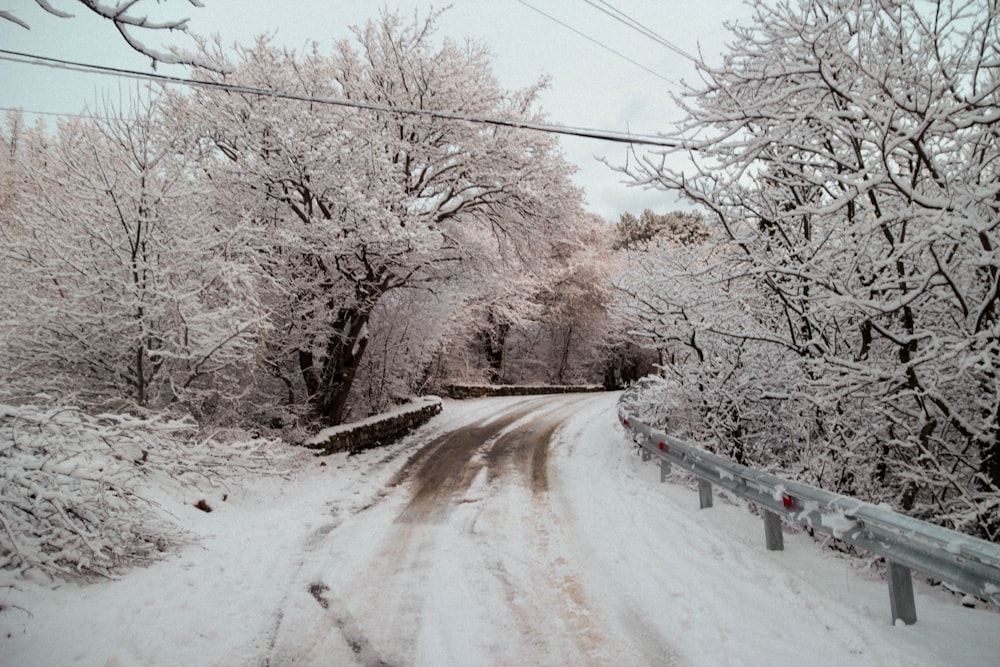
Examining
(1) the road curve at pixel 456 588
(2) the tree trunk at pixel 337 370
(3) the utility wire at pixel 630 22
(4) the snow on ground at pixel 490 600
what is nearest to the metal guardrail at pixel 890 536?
(4) the snow on ground at pixel 490 600

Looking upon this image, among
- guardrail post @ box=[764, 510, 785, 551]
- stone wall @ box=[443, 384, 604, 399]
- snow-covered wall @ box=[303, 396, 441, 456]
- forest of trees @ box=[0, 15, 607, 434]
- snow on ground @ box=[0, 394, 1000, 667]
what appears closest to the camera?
snow on ground @ box=[0, 394, 1000, 667]

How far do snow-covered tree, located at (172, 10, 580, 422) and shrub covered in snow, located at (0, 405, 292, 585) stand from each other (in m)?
5.10

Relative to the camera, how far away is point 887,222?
392cm

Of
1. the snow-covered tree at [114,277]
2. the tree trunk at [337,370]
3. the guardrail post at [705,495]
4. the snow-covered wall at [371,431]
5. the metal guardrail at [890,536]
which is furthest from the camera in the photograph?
the tree trunk at [337,370]

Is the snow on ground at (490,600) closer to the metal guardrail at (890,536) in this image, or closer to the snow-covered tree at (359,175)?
the metal guardrail at (890,536)

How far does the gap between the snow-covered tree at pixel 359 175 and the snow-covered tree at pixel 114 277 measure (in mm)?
1649

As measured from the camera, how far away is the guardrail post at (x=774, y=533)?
5.16 m

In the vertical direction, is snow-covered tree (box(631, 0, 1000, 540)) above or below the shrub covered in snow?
above

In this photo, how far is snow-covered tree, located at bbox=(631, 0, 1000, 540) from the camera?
376 cm

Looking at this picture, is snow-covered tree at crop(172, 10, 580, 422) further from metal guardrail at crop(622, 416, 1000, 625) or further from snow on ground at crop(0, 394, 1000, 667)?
metal guardrail at crop(622, 416, 1000, 625)

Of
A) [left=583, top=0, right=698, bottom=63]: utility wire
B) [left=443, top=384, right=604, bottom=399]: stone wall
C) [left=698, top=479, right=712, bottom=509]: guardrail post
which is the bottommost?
[left=698, top=479, right=712, bottom=509]: guardrail post

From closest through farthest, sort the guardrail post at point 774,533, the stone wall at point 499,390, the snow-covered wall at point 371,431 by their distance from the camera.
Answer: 1. the guardrail post at point 774,533
2. the snow-covered wall at point 371,431
3. the stone wall at point 499,390

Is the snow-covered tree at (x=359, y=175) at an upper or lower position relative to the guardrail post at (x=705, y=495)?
upper

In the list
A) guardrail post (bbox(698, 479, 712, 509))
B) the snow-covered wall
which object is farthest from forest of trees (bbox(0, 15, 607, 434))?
guardrail post (bbox(698, 479, 712, 509))
